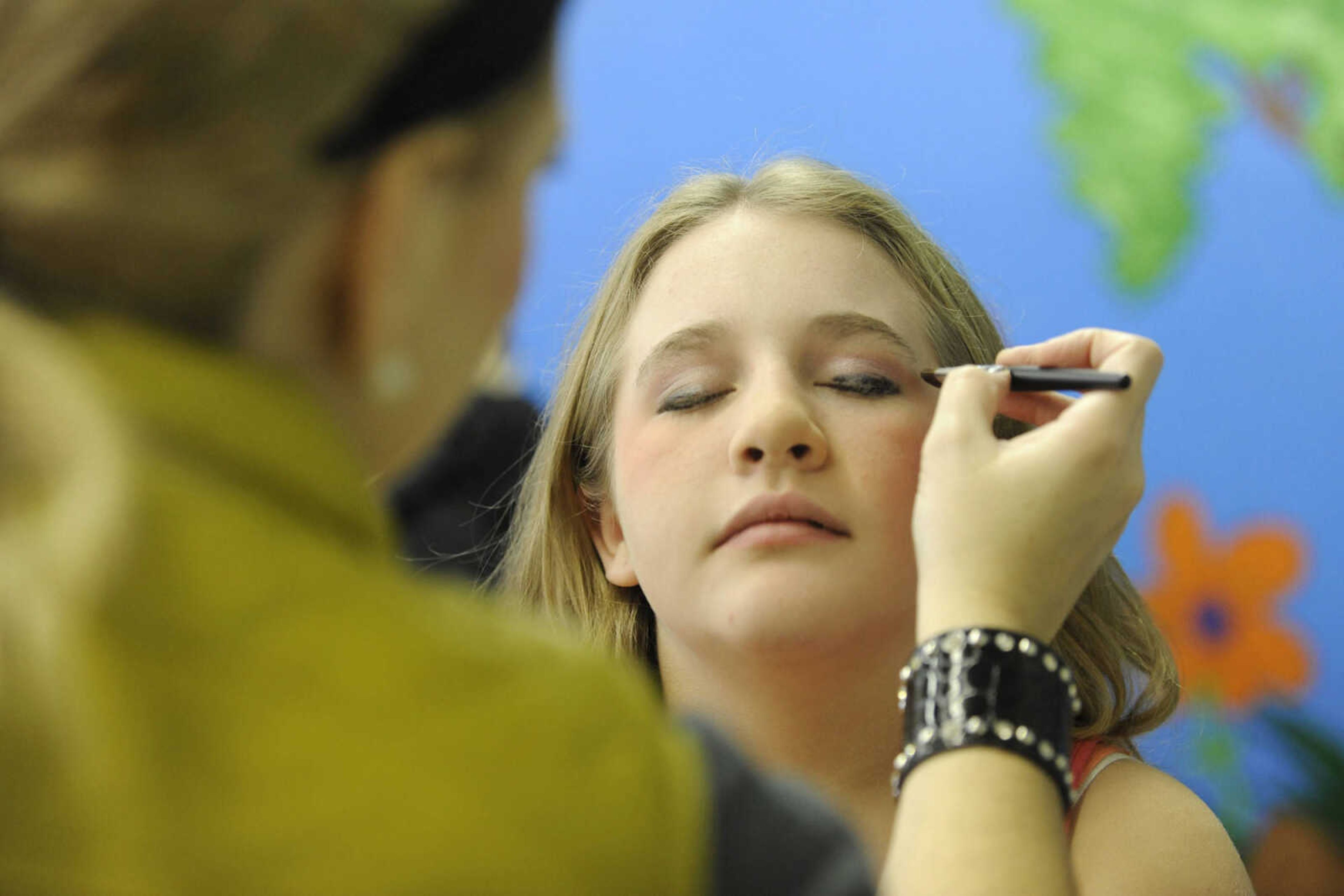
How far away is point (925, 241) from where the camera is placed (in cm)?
125

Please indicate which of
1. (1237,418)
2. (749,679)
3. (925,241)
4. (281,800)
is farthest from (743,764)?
(1237,418)

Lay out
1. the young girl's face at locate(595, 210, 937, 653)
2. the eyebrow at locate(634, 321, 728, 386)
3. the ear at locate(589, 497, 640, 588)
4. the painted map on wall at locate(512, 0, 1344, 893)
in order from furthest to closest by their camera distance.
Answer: the painted map on wall at locate(512, 0, 1344, 893) → the ear at locate(589, 497, 640, 588) → the eyebrow at locate(634, 321, 728, 386) → the young girl's face at locate(595, 210, 937, 653)

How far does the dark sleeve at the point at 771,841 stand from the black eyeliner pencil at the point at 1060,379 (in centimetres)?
51

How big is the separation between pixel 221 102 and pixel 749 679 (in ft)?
2.42

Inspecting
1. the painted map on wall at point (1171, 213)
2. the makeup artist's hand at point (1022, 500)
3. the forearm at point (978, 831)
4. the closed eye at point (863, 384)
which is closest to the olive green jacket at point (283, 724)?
the forearm at point (978, 831)

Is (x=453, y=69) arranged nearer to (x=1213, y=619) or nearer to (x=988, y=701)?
(x=988, y=701)

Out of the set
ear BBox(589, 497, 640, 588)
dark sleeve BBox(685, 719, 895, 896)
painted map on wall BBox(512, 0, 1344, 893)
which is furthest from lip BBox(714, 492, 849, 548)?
painted map on wall BBox(512, 0, 1344, 893)

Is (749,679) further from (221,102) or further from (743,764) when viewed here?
(221,102)

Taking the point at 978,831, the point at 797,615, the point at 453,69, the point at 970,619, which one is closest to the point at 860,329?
the point at 797,615

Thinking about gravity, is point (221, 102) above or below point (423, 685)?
above

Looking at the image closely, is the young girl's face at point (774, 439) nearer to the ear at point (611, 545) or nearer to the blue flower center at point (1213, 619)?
the ear at point (611, 545)

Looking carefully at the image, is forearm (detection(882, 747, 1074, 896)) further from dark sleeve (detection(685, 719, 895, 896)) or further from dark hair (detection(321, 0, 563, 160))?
dark hair (detection(321, 0, 563, 160))

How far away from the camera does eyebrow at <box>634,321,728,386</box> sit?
3.58 ft

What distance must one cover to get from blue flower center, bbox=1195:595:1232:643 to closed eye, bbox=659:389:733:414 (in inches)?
41.5
